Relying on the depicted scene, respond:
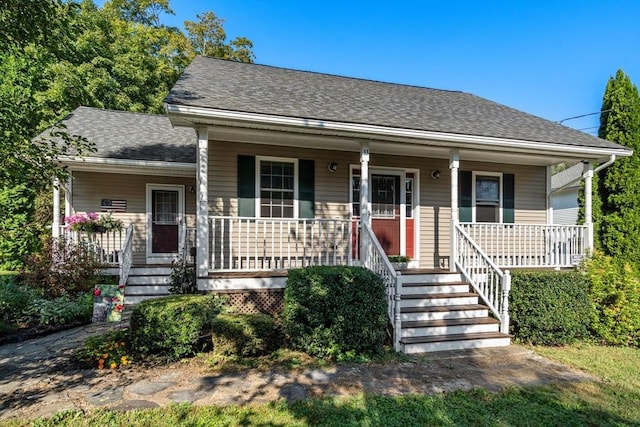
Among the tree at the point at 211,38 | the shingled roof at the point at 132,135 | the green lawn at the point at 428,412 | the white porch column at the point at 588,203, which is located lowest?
the green lawn at the point at 428,412

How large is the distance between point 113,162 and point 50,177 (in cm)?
447

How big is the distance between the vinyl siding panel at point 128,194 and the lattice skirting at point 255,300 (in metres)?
3.97

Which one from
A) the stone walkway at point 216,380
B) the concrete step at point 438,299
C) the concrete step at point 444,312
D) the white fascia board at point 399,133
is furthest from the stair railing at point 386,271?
the white fascia board at point 399,133

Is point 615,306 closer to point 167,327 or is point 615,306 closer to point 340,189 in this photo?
point 340,189

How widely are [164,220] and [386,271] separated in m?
6.26

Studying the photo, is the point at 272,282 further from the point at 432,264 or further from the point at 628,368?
the point at 628,368

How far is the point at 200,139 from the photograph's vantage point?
5836 mm

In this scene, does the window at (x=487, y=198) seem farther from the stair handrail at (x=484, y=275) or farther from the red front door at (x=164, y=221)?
the red front door at (x=164, y=221)

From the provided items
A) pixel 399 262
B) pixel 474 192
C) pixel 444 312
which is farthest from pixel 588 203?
pixel 444 312

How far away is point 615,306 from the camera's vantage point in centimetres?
598

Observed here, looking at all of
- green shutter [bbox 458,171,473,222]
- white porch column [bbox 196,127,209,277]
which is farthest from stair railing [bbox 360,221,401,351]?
green shutter [bbox 458,171,473,222]

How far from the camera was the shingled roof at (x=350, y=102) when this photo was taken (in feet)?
20.1

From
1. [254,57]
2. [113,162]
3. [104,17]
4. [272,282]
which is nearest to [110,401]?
[272,282]

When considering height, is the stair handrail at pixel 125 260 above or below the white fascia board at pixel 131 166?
below
